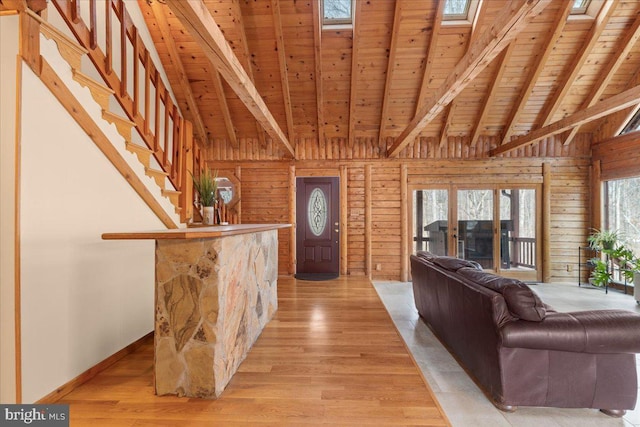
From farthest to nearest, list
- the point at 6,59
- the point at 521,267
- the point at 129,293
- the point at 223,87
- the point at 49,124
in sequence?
the point at 521,267 < the point at 223,87 < the point at 129,293 < the point at 49,124 < the point at 6,59

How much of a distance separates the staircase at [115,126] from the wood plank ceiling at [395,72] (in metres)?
1.16

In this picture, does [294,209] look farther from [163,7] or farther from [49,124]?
[49,124]

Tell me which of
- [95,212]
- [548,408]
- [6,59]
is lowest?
[548,408]

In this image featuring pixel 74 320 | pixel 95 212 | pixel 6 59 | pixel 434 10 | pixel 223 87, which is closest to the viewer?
pixel 6 59

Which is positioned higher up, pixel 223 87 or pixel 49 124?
pixel 223 87

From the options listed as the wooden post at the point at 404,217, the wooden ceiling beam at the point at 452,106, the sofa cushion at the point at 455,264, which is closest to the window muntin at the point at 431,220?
the wooden post at the point at 404,217

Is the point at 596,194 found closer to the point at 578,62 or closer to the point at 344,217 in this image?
the point at 578,62

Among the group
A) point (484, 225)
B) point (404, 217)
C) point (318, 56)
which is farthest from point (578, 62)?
point (318, 56)

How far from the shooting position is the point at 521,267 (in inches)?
235

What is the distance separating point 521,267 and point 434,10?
202 inches

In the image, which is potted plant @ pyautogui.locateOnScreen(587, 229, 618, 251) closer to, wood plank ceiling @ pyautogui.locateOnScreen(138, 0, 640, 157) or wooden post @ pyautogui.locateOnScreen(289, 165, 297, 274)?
wood plank ceiling @ pyautogui.locateOnScreen(138, 0, 640, 157)

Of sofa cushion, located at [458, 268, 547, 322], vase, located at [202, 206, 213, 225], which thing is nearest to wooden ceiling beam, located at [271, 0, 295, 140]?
vase, located at [202, 206, 213, 225]

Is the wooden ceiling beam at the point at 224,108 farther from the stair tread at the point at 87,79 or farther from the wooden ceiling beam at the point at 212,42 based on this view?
the stair tread at the point at 87,79

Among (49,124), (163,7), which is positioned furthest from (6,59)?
(163,7)
